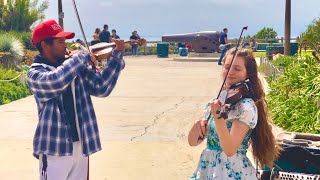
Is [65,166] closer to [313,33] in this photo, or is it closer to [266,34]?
[313,33]

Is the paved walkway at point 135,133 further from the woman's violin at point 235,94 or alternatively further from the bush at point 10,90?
the woman's violin at point 235,94

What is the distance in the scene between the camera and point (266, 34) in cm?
4775

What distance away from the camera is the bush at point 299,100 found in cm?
853

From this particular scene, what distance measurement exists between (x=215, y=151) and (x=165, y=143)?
5.94 metres

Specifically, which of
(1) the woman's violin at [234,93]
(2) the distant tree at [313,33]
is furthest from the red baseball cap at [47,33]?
(2) the distant tree at [313,33]

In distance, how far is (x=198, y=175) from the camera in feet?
12.7

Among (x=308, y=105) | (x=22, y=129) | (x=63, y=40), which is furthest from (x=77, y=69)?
(x=22, y=129)

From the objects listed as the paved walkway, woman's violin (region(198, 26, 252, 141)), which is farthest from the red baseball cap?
the paved walkway

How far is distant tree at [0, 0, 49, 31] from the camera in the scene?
1227 inches

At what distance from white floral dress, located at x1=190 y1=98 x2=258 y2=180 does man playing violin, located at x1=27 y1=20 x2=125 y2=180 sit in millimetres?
971

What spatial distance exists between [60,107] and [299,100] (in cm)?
600

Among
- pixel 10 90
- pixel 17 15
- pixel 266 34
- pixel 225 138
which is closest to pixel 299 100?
pixel 225 138

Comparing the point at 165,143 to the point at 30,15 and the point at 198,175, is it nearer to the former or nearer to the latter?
the point at 198,175

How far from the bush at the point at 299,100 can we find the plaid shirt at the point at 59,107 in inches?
163
